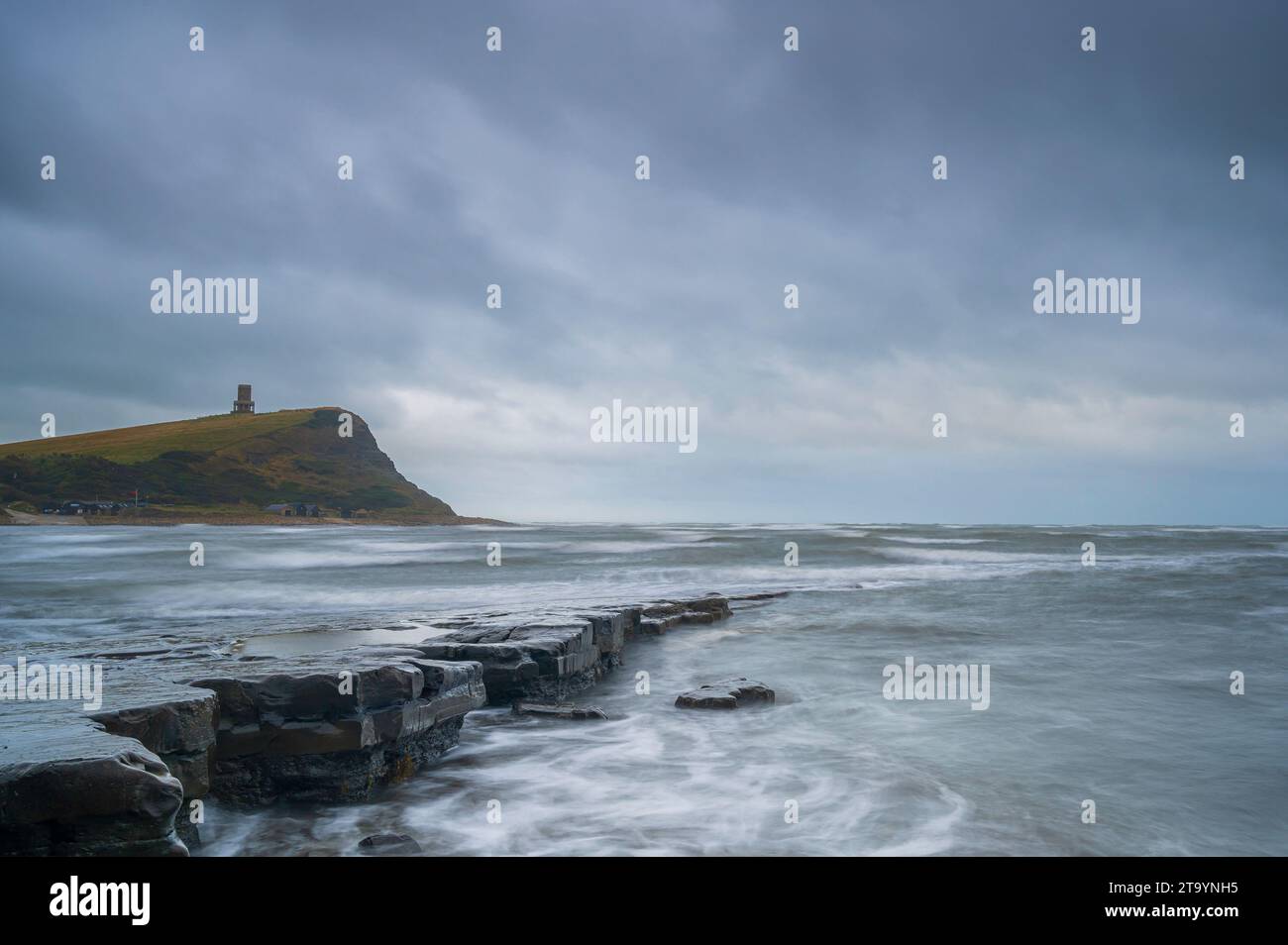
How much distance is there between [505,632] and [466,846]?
16.3 ft

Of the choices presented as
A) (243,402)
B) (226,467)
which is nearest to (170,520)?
(226,467)

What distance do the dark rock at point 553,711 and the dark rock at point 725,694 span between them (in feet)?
3.92

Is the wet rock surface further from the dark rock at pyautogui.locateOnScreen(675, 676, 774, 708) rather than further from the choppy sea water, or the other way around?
the dark rock at pyautogui.locateOnScreen(675, 676, 774, 708)

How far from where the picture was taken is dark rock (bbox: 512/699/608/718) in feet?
33.2

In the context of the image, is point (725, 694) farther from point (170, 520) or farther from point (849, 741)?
point (170, 520)

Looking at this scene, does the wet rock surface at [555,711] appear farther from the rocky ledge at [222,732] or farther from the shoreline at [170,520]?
the shoreline at [170,520]

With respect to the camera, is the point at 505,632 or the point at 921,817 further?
the point at 505,632

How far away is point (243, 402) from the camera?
510 ft

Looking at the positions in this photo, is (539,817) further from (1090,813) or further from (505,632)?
(1090,813)

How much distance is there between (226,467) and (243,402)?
160 ft

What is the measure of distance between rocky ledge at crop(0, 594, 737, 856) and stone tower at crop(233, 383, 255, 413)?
524ft
